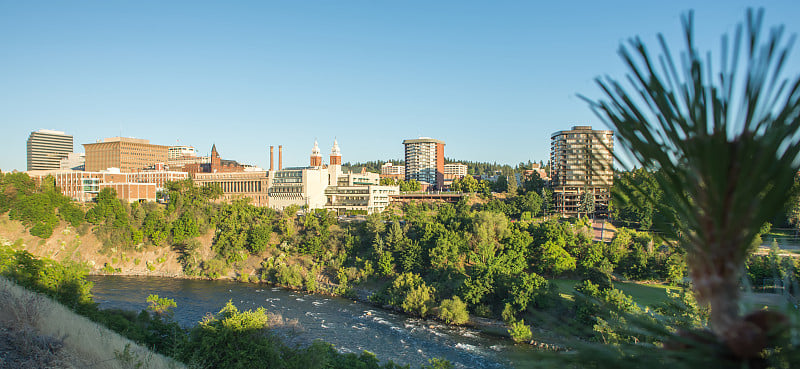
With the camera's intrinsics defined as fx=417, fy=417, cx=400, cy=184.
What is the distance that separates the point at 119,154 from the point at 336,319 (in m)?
75.8

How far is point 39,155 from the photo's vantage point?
333 feet

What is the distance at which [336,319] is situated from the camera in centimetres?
2122

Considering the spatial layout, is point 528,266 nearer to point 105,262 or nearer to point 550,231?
point 550,231

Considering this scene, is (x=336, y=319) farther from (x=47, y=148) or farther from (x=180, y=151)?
(x=47, y=148)

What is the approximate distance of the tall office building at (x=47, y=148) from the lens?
329ft

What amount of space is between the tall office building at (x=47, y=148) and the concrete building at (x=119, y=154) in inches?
1263

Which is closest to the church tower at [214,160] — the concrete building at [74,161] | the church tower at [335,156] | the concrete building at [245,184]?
the concrete building at [245,184]

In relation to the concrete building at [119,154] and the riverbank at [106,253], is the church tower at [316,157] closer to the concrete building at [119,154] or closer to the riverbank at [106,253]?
the riverbank at [106,253]

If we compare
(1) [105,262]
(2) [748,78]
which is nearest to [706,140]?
(2) [748,78]

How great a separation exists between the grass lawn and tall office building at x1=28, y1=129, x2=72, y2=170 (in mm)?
120335

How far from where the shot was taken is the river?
1680 cm

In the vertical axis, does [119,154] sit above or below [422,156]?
below

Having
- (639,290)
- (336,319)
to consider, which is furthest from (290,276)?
(639,290)

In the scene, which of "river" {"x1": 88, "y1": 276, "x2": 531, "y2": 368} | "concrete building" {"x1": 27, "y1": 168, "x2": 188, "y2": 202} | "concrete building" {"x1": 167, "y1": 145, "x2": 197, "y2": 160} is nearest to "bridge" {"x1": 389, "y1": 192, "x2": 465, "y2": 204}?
"river" {"x1": 88, "y1": 276, "x2": 531, "y2": 368}
